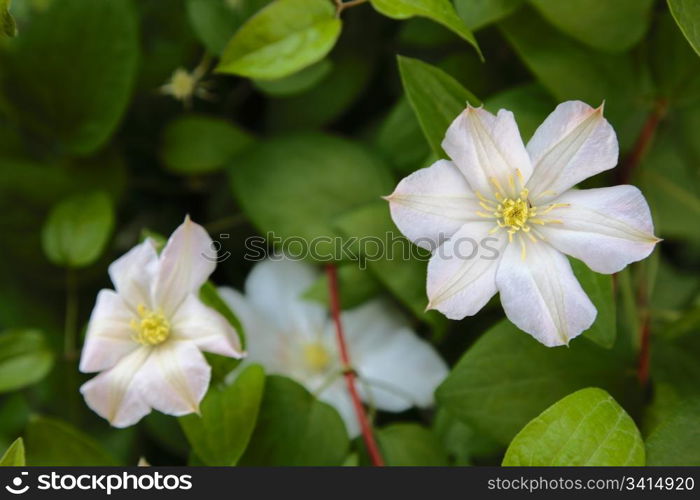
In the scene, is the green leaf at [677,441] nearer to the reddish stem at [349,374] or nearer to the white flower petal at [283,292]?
the reddish stem at [349,374]

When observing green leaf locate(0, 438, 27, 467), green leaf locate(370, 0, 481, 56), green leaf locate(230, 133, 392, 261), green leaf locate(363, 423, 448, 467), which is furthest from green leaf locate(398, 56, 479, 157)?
green leaf locate(0, 438, 27, 467)

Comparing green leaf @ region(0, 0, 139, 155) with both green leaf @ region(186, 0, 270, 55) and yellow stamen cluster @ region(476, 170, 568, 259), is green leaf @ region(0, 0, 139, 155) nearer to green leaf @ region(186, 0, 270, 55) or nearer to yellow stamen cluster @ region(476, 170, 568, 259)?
green leaf @ region(186, 0, 270, 55)

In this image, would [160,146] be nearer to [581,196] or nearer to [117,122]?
[117,122]

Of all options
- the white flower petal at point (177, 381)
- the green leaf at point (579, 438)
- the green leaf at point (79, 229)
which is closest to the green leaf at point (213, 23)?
the green leaf at point (79, 229)

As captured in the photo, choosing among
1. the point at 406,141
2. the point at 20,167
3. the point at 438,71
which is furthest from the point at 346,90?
the point at 20,167

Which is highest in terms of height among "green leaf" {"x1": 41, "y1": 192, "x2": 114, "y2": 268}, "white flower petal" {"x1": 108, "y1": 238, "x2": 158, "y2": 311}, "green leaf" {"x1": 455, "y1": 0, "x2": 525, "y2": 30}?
"green leaf" {"x1": 41, "y1": 192, "x2": 114, "y2": 268}

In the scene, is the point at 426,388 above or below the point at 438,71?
below
